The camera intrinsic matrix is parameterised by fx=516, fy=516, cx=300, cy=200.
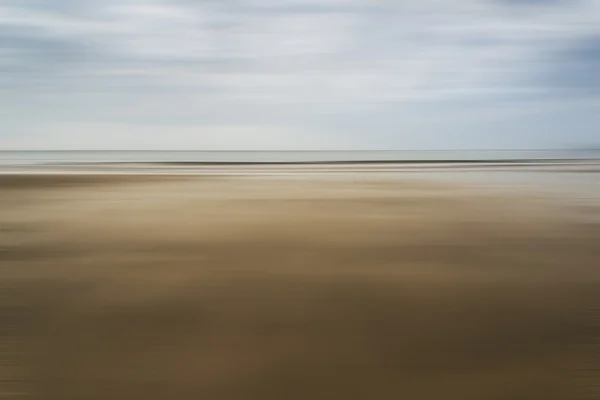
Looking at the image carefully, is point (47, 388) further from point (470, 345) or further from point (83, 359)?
point (470, 345)

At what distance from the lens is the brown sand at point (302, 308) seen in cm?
150

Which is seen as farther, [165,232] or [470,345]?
[165,232]

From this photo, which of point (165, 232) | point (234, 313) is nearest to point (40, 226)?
point (165, 232)

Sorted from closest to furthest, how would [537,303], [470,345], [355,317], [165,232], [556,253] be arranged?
[470,345] < [355,317] < [537,303] < [556,253] < [165,232]

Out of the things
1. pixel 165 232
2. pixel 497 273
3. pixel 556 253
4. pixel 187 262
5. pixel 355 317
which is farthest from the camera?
pixel 165 232

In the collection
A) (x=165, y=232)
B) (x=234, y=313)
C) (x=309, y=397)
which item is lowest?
(x=309, y=397)

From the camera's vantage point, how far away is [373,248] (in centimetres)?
299

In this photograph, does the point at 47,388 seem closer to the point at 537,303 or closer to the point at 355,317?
the point at 355,317

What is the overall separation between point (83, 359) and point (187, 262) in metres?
1.07

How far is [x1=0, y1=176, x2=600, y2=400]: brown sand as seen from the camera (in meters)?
1.50

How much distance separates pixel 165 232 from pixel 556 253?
93.7 inches

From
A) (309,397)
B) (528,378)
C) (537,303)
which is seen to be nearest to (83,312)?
(309,397)

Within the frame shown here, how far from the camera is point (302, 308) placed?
2.00 m

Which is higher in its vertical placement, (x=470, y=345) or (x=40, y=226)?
(x=40, y=226)
